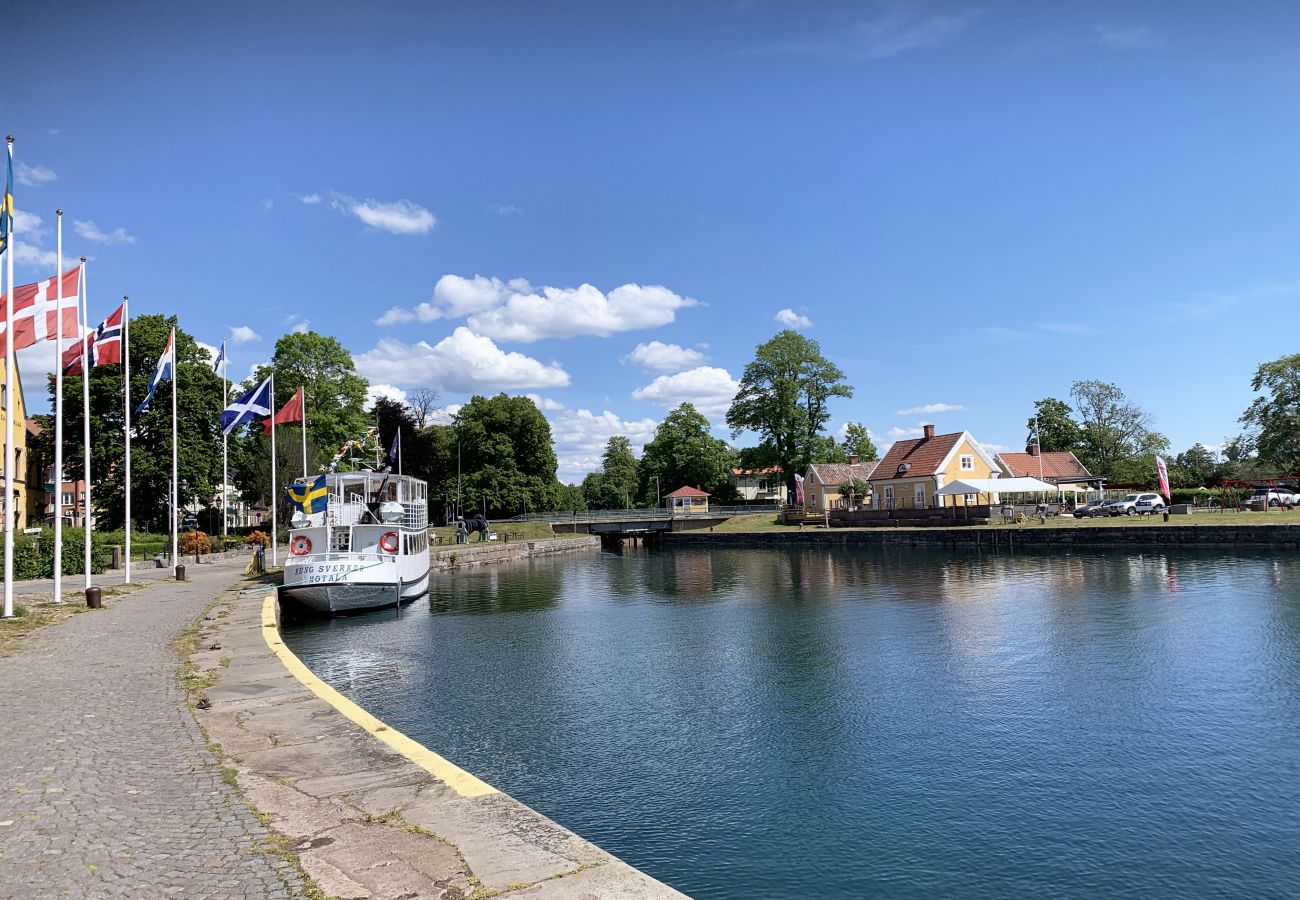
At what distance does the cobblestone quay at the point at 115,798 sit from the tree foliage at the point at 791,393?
72.6 meters

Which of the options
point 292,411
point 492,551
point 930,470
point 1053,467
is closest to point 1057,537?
point 930,470

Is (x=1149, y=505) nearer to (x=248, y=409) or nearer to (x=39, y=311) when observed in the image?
(x=248, y=409)

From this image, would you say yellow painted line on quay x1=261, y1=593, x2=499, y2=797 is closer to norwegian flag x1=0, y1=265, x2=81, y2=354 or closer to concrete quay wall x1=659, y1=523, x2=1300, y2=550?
norwegian flag x1=0, y1=265, x2=81, y2=354

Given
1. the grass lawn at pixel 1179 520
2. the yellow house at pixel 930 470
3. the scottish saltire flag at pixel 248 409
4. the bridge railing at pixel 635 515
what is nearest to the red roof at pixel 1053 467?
the yellow house at pixel 930 470

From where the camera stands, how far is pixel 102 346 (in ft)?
83.0

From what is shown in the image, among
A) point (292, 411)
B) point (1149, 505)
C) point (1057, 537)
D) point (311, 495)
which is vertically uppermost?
point (292, 411)

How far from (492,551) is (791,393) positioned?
35.1 metres

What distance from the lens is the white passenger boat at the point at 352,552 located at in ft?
95.0

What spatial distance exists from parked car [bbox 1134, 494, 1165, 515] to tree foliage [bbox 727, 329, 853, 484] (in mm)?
28715

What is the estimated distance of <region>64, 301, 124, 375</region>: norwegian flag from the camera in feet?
82.3

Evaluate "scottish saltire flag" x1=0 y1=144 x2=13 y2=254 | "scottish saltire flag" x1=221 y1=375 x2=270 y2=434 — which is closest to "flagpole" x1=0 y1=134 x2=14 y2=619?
"scottish saltire flag" x1=0 y1=144 x2=13 y2=254

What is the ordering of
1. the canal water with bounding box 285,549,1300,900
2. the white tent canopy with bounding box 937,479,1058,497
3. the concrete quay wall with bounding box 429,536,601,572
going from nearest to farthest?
the canal water with bounding box 285,549,1300,900
the concrete quay wall with bounding box 429,536,601,572
the white tent canopy with bounding box 937,479,1058,497

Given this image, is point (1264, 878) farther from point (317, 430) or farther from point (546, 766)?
point (317, 430)

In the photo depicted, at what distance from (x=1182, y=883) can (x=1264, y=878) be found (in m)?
0.82
